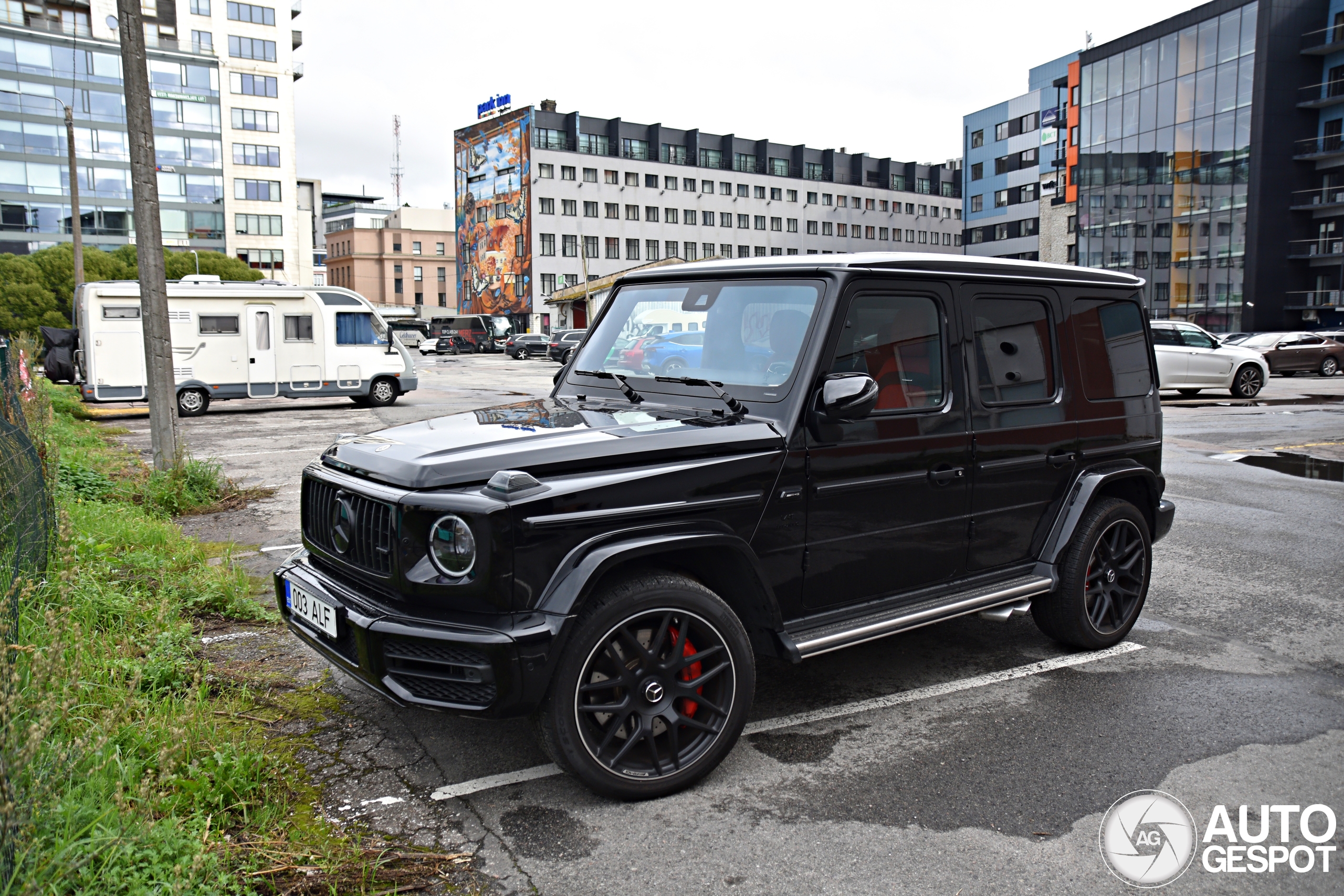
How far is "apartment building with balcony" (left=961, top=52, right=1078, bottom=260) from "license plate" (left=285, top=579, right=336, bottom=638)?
89.9m

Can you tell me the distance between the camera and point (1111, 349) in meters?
5.33

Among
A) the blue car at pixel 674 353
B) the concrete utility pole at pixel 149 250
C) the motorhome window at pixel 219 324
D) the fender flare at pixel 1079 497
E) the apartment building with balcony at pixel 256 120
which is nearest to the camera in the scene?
the blue car at pixel 674 353

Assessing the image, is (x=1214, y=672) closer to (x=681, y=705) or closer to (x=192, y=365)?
(x=681, y=705)

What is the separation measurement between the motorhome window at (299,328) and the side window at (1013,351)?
19761mm

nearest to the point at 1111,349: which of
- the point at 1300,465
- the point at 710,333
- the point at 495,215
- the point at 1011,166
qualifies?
the point at 710,333

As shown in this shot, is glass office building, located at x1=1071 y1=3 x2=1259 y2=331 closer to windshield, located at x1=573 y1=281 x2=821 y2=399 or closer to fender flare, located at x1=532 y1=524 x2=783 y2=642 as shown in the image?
windshield, located at x1=573 y1=281 x2=821 y2=399

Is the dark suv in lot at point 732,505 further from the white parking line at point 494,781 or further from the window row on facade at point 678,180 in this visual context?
the window row on facade at point 678,180

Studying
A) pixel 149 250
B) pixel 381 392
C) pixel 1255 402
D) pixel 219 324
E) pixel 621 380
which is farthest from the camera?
pixel 381 392

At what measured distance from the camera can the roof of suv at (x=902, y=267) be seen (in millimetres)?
4219

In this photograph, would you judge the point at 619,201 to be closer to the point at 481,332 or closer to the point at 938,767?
the point at 481,332

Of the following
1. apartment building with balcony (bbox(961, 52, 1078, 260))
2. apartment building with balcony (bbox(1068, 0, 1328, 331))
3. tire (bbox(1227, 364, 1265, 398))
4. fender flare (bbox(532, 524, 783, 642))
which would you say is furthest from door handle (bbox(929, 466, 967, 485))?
apartment building with balcony (bbox(961, 52, 1078, 260))

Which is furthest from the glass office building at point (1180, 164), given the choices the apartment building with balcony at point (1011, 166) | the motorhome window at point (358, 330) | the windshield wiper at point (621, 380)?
the windshield wiper at point (621, 380)

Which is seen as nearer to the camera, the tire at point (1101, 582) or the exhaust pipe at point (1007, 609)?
the exhaust pipe at point (1007, 609)

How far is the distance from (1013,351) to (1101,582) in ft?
4.58
